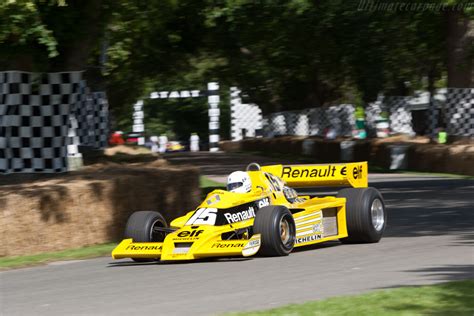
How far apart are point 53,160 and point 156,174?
1.74m

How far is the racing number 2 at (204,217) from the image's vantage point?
10.8 meters

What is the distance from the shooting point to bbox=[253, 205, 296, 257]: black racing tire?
10438mm

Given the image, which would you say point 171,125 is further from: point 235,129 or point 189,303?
point 189,303

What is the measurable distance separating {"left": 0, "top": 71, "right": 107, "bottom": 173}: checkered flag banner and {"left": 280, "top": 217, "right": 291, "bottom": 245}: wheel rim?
4.96m

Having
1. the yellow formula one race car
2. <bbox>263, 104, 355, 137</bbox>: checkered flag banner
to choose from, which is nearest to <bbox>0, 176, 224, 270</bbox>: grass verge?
the yellow formula one race car

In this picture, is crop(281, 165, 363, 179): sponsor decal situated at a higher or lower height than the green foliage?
lower

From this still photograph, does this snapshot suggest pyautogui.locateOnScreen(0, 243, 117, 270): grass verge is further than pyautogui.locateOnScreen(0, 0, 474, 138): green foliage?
No

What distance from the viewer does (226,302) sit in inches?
309

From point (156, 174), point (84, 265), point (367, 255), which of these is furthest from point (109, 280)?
point (156, 174)

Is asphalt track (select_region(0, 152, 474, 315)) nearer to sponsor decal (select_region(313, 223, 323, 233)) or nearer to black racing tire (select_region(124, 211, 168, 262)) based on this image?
sponsor decal (select_region(313, 223, 323, 233))

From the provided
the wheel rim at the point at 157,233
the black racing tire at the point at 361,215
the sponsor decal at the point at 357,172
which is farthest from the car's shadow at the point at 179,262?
the sponsor decal at the point at 357,172

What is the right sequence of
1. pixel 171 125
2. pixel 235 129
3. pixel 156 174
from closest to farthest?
pixel 156 174 → pixel 235 129 → pixel 171 125

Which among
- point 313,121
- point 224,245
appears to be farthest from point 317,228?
point 313,121

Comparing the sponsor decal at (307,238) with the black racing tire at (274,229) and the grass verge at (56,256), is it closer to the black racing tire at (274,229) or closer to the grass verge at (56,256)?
the black racing tire at (274,229)
